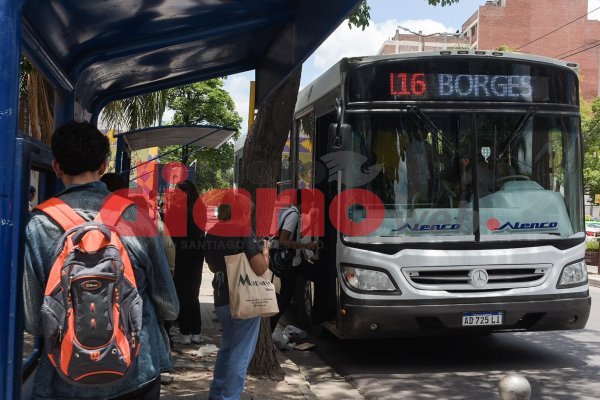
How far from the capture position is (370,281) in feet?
23.6

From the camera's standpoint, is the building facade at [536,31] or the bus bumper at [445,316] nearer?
the bus bumper at [445,316]

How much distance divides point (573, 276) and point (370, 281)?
2.27 m

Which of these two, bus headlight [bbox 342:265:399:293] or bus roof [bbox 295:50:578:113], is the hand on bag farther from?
bus roof [bbox 295:50:578:113]

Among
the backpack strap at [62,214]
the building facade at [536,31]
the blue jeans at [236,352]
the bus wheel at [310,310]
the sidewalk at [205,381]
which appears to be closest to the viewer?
the backpack strap at [62,214]

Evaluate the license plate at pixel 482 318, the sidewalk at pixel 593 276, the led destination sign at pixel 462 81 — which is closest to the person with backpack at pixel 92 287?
the license plate at pixel 482 318

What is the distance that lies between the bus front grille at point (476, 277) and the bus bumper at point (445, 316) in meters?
0.16

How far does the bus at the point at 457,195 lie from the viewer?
7.18 m

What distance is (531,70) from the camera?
25.4 feet

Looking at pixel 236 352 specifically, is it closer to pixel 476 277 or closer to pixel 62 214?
pixel 62 214

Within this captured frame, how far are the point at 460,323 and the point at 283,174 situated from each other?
418 centimetres

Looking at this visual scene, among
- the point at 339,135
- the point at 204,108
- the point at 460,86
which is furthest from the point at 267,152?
the point at 204,108

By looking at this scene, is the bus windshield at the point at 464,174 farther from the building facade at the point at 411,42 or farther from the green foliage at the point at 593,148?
the building facade at the point at 411,42

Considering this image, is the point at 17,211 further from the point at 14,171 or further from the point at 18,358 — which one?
the point at 18,358

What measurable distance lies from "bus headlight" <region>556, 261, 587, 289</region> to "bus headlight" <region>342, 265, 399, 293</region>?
1860 millimetres
